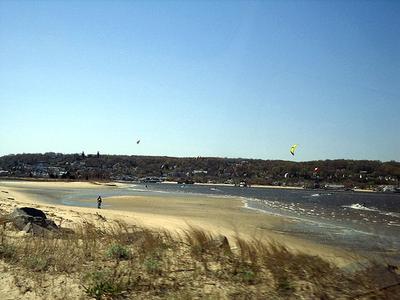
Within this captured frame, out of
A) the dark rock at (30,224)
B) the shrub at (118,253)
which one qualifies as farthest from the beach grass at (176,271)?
the dark rock at (30,224)

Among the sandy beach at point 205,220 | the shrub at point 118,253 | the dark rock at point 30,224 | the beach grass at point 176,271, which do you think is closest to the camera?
the beach grass at point 176,271

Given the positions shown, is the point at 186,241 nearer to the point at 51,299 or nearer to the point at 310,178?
the point at 51,299

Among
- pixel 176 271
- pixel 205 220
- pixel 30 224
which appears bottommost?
pixel 205 220

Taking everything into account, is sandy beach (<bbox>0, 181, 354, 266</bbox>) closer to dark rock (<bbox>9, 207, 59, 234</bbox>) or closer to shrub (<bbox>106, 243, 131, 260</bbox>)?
shrub (<bbox>106, 243, 131, 260</bbox>)

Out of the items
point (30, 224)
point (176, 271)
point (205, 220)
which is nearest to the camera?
point (176, 271)

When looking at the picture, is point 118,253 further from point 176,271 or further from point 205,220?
point 205,220

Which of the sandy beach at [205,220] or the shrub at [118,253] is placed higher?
the shrub at [118,253]

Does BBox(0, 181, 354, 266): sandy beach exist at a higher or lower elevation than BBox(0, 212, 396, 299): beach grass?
lower

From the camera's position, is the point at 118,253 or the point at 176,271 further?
the point at 118,253

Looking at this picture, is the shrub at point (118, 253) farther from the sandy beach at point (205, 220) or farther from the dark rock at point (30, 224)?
the dark rock at point (30, 224)

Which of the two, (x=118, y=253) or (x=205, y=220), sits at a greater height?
(x=118, y=253)

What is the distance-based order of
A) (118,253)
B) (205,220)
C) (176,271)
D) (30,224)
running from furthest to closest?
(205,220) → (30,224) → (118,253) → (176,271)

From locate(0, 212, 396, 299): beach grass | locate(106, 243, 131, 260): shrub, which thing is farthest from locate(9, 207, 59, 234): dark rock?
locate(106, 243, 131, 260): shrub

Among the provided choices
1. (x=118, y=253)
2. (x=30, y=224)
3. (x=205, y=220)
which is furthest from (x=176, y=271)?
(x=205, y=220)
